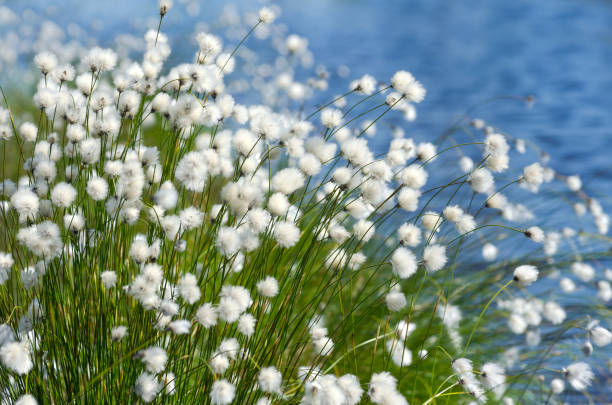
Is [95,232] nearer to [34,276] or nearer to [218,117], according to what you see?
[34,276]

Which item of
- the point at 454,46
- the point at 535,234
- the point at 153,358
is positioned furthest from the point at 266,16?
the point at 454,46

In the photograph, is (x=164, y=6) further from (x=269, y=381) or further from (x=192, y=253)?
(x=269, y=381)

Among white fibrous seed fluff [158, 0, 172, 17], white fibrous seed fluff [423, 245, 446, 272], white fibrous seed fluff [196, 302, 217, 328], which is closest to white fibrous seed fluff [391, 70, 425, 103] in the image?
white fibrous seed fluff [423, 245, 446, 272]

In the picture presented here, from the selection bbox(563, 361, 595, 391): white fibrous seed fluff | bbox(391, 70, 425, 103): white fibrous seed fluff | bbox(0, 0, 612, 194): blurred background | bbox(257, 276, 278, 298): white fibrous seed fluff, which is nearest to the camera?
bbox(257, 276, 278, 298): white fibrous seed fluff

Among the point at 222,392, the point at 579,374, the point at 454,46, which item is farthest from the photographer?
the point at 454,46

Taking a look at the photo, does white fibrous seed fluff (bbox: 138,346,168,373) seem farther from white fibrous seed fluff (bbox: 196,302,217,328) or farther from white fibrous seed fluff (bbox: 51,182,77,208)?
white fibrous seed fluff (bbox: 51,182,77,208)

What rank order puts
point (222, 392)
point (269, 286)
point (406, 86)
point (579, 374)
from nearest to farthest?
point (222, 392)
point (269, 286)
point (579, 374)
point (406, 86)

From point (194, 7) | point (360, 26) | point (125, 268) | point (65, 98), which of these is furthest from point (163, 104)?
point (360, 26)

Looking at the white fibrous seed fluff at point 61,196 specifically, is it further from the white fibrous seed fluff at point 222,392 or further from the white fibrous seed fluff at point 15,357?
the white fibrous seed fluff at point 222,392
